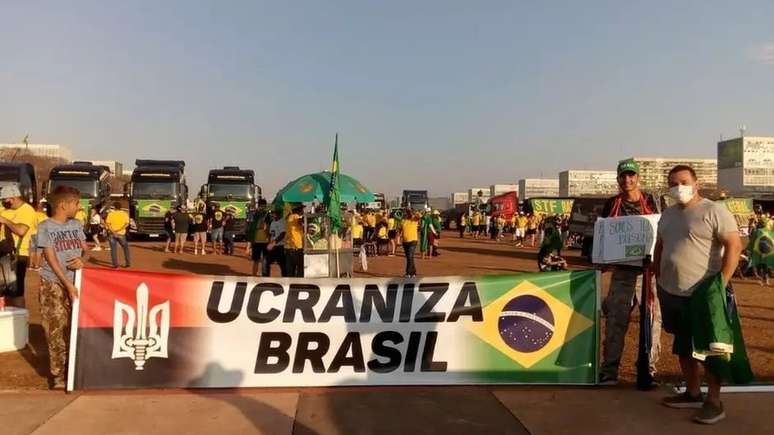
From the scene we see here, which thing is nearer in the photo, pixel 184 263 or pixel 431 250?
pixel 184 263

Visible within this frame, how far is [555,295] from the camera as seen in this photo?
19.4 ft

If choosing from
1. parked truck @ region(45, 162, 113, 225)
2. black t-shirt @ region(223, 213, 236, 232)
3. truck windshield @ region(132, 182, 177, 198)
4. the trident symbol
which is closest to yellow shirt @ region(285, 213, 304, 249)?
the trident symbol

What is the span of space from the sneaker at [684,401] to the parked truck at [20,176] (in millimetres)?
21255

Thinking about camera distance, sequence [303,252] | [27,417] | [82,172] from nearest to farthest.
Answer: [27,417]
[303,252]
[82,172]

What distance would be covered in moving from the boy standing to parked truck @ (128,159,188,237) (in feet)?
80.2

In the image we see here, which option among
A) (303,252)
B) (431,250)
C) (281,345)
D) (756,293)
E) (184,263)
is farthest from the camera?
(431,250)

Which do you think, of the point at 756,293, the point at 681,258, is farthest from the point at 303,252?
the point at 756,293

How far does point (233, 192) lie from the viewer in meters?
29.8

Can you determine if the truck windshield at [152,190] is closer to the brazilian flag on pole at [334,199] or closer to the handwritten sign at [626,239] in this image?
the brazilian flag on pole at [334,199]

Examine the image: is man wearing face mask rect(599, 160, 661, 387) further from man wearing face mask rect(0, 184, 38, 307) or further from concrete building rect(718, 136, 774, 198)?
concrete building rect(718, 136, 774, 198)

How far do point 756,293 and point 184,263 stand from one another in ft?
49.9

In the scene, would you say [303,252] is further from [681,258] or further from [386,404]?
[681,258]

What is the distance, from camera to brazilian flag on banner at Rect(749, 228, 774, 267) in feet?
50.6

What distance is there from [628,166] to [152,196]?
26757mm
